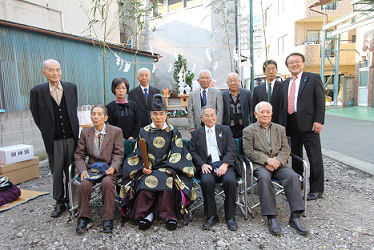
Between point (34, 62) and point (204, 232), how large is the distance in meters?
5.47

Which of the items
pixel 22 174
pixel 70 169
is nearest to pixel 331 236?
pixel 70 169

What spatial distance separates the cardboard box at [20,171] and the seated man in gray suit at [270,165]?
3890mm

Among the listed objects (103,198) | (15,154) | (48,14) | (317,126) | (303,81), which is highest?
(48,14)

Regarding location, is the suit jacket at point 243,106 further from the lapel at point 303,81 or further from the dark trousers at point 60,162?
the dark trousers at point 60,162

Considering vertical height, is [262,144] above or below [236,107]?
below

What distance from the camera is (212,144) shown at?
3.74m

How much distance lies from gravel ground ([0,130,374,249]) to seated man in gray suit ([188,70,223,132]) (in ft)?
4.62

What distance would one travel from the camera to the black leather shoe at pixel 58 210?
140 inches

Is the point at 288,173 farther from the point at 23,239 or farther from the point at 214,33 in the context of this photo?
the point at 214,33

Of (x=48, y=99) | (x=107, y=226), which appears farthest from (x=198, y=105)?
(x=107, y=226)

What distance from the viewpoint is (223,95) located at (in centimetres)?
452

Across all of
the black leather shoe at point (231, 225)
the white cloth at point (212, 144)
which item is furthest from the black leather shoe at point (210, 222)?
the white cloth at point (212, 144)

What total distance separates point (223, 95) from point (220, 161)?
1.30 m

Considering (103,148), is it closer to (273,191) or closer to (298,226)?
(273,191)
